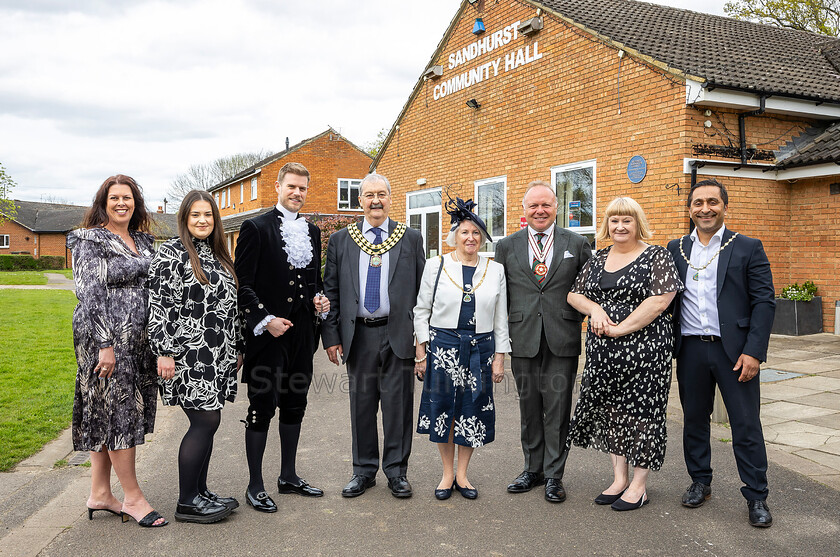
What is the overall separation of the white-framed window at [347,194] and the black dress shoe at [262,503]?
108ft

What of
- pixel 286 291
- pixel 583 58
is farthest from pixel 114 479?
pixel 583 58

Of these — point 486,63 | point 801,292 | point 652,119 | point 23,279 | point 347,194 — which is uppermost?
point 486,63

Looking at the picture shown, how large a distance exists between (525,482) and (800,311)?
8.64 metres

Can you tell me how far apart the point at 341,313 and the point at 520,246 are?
1.39m

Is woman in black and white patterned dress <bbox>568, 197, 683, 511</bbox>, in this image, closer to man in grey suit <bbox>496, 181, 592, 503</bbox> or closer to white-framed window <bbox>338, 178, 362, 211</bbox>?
man in grey suit <bbox>496, 181, 592, 503</bbox>

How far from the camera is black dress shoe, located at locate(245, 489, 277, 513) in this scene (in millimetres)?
4164

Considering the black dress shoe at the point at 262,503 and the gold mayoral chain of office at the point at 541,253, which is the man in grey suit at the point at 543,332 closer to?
the gold mayoral chain of office at the point at 541,253

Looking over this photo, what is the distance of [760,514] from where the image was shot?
154 inches

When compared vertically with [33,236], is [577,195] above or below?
below

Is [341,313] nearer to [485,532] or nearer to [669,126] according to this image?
[485,532]

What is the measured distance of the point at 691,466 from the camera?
14.3 feet

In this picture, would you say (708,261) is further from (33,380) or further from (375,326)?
(33,380)

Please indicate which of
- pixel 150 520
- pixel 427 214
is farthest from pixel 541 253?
pixel 427 214

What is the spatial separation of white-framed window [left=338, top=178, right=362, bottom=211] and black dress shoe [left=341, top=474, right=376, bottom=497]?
3270 cm
